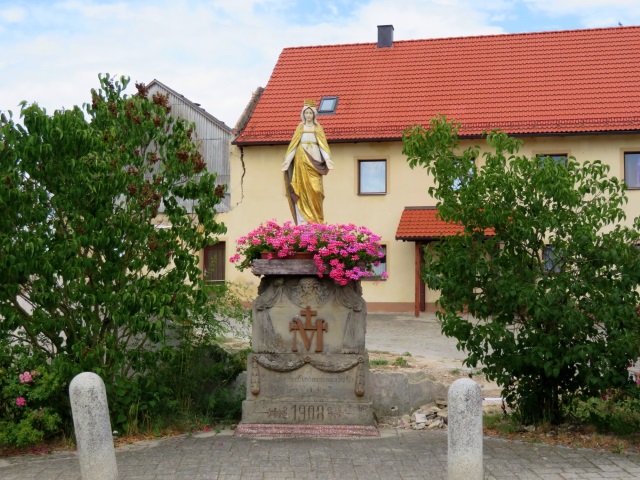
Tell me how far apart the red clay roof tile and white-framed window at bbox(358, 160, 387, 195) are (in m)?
1.01

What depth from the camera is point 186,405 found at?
10.2 m

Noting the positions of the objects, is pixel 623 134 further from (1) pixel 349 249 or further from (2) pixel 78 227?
(2) pixel 78 227

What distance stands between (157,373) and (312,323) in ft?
6.22

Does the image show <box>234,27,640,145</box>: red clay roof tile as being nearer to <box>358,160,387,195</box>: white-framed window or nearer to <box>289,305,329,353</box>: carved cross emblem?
<box>358,160,387,195</box>: white-framed window

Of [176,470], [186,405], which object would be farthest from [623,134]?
[176,470]

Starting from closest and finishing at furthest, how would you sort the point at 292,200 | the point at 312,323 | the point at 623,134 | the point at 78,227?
the point at 78,227 → the point at 312,323 → the point at 292,200 → the point at 623,134

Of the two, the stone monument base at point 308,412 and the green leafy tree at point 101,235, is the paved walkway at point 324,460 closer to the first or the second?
the stone monument base at point 308,412

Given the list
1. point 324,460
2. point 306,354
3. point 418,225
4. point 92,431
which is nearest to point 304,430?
point 306,354

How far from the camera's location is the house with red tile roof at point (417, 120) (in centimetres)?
2475

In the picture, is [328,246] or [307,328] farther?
[307,328]

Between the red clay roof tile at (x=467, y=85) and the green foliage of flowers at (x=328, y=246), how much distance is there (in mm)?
15700

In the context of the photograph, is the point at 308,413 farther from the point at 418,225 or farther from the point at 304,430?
the point at 418,225

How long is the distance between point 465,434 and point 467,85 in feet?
70.9

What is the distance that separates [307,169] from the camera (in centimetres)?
1059
